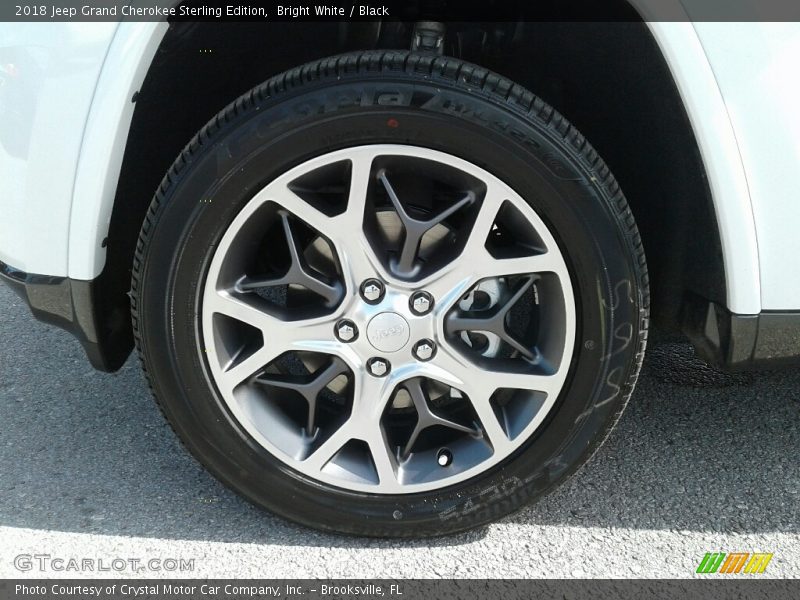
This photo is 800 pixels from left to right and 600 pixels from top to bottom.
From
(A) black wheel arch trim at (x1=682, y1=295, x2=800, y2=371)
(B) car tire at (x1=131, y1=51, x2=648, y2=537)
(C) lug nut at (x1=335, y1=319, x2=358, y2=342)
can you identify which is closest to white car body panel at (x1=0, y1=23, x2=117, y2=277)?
(B) car tire at (x1=131, y1=51, x2=648, y2=537)

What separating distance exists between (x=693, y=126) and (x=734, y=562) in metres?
0.95

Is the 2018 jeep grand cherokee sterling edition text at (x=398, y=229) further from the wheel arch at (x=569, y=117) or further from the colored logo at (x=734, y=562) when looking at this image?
the colored logo at (x=734, y=562)

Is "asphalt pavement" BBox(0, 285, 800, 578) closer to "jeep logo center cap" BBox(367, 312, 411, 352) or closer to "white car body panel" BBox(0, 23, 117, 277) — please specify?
"jeep logo center cap" BBox(367, 312, 411, 352)

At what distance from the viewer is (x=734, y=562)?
1807 millimetres

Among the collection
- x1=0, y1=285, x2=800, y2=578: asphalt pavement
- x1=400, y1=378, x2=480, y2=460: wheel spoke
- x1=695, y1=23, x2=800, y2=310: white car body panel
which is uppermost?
x1=695, y1=23, x2=800, y2=310: white car body panel

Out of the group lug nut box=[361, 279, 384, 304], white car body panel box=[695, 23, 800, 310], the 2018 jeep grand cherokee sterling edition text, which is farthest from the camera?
lug nut box=[361, 279, 384, 304]

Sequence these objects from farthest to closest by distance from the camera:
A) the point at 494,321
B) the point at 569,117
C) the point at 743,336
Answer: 1. the point at 569,117
2. the point at 494,321
3. the point at 743,336

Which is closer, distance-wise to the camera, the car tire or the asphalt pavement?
the car tire

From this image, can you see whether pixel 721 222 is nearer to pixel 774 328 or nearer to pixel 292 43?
pixel 774 328

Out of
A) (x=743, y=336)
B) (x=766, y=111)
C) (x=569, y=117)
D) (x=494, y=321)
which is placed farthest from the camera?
(x=569, y=117)

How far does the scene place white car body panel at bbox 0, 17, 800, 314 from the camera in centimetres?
151

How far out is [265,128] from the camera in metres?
1.62

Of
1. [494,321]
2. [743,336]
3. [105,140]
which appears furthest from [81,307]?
[743,336]

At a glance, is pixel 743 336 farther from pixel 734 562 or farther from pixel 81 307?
pixel 81 307
